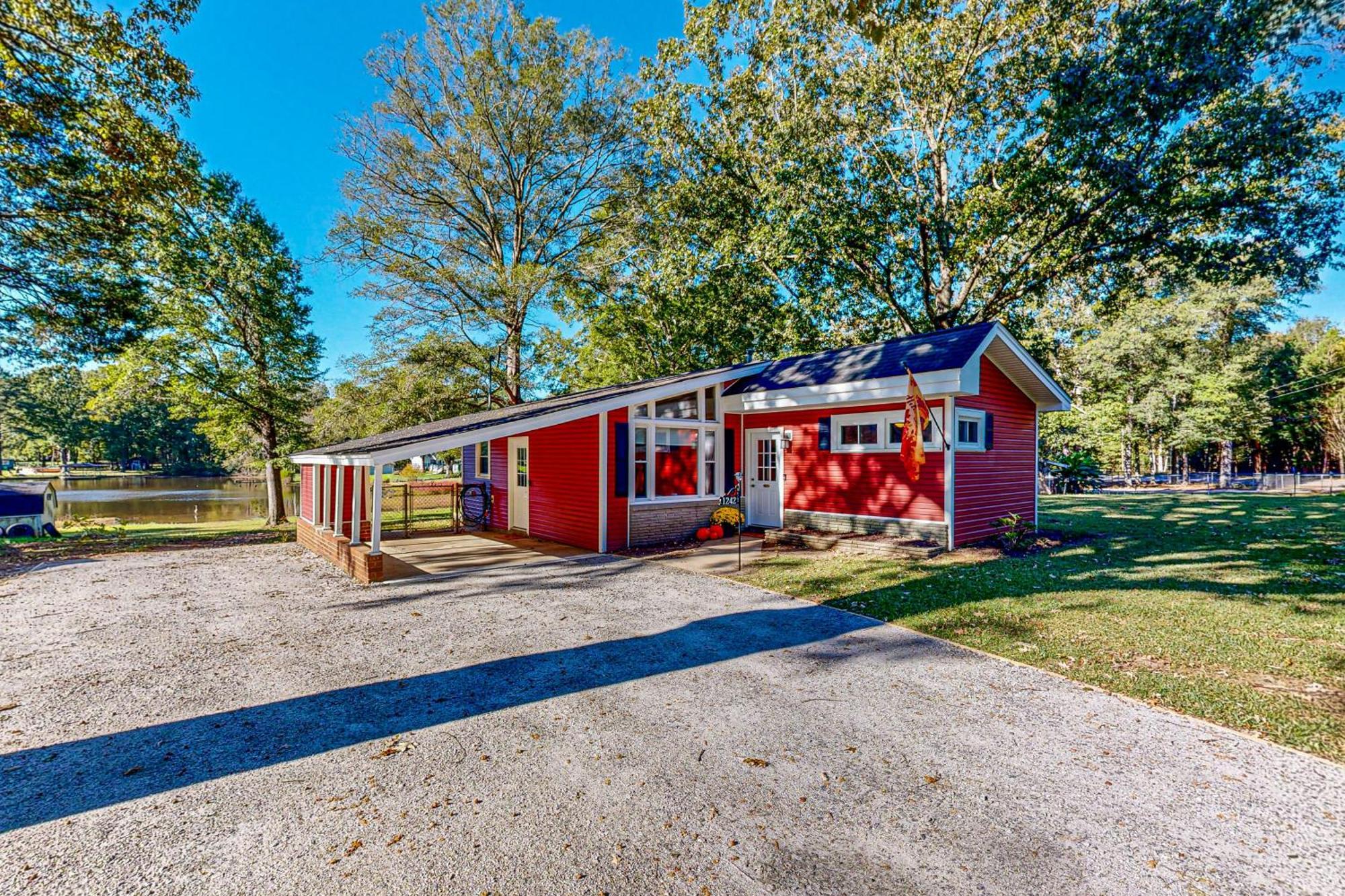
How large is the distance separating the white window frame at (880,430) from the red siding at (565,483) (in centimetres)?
449

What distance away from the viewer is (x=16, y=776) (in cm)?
295

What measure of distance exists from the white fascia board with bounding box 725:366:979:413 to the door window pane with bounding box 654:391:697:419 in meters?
0.98

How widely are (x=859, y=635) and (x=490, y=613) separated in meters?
3.87

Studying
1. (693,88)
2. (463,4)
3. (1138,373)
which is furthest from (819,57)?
(1138,373)

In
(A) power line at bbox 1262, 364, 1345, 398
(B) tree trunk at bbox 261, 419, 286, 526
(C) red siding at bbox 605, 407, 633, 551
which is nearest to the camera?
(C) red siding at bbox 605, 407, 633, 551

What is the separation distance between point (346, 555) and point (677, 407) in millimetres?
5961

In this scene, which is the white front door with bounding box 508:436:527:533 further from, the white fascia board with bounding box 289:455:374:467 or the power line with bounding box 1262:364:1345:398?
the power line with bounding box 1262:364:1345:398

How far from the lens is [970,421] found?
31.8ft

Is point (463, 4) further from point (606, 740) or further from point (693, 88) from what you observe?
point (606, 740)

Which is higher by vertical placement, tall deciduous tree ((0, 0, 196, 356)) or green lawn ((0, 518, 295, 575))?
tall deciduous tree ((0, 0, 196, 356))

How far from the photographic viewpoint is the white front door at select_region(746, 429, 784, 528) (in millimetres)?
11281

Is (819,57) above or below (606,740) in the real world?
above

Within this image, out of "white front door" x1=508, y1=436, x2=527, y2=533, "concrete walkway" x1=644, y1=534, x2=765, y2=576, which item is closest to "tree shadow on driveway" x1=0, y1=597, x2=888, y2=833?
"concrete walkway" x1=644, y1=534, x2=765, y2=576

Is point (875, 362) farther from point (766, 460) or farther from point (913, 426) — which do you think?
point (766, 460)
